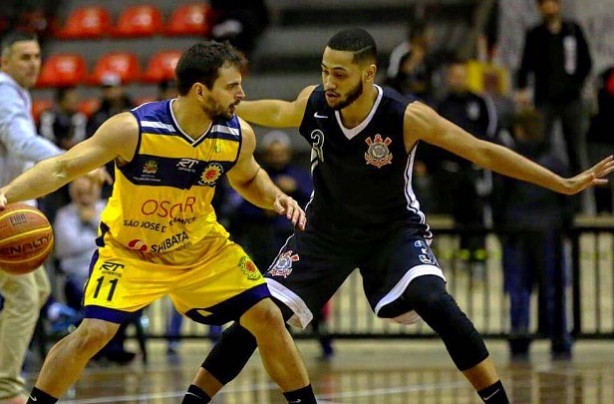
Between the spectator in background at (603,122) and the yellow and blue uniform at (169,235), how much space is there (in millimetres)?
9438

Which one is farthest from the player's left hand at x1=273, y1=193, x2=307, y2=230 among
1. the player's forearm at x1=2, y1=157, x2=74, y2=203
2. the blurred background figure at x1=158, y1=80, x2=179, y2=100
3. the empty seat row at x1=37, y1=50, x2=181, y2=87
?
the empty seat row at x1=37, y1=50, x2=181, y2=87

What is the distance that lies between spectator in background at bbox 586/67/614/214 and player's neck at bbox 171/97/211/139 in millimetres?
9661

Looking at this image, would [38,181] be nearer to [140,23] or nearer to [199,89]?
[199,89]

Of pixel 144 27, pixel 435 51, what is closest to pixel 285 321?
pixel 435 51

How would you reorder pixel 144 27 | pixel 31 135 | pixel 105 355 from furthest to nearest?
pixel 144 27, pixel 105 355, pixel 31 135

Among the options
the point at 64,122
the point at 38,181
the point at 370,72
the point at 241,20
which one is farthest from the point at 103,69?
the point at 38,181

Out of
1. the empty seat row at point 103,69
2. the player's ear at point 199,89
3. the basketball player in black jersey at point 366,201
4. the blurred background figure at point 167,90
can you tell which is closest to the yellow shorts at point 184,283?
the basketball player in black jersey at point 366,201

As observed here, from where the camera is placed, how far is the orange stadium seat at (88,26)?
1991 cm

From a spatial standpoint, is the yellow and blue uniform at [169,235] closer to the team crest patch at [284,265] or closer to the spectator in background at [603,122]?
the team crest patch at [284,265]

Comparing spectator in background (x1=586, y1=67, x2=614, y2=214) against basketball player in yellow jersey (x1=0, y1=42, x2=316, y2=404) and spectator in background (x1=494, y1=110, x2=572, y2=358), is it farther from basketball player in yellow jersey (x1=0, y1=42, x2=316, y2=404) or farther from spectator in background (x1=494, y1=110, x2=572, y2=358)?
basketball player in yellow jersey (x1=0, y1=42, x2=316, y2=404)

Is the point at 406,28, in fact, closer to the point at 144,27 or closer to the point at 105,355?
the point at 144,27

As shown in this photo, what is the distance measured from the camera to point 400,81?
1354 cm

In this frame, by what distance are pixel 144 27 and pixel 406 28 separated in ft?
12.2

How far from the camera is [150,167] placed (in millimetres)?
6461
